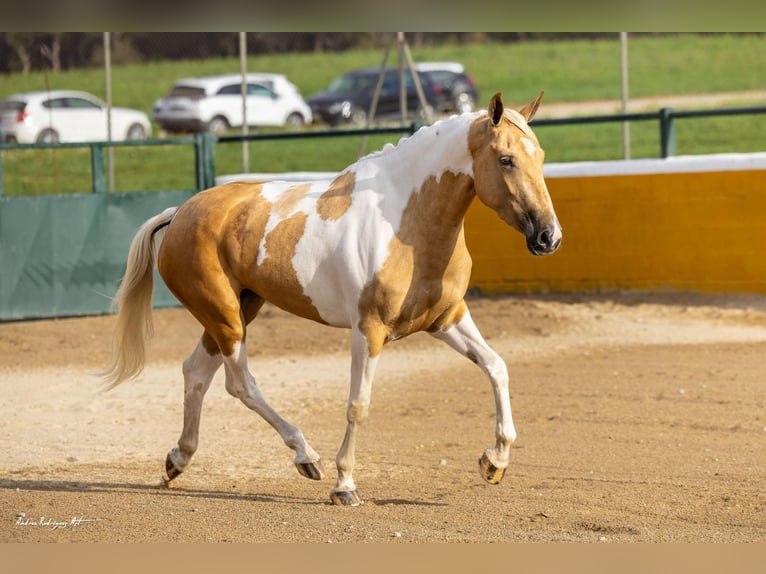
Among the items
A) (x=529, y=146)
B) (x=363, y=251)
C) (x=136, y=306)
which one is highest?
(x=529, y=146)

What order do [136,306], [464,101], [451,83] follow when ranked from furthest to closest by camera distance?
1. [451,83]
2. [464,101]
3. [136,306]

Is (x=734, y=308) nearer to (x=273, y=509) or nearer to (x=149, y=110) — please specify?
(x=273, y=509)

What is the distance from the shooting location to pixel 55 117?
20953 mm

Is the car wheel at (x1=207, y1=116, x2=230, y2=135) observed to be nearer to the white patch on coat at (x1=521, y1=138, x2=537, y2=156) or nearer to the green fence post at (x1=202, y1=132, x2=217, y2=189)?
the green fence post at (x1=202, y1=132, x2=217, y2=189)

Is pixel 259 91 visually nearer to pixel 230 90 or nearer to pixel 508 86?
pixel 230 90

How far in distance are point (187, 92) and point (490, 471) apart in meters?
21.4

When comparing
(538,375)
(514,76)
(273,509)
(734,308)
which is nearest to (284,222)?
(273,509)

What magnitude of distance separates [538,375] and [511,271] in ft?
11.1

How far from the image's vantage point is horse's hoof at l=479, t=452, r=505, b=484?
6129mm

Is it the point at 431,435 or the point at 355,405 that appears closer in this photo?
the point at 355,405

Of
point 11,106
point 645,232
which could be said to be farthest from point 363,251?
point 11,106

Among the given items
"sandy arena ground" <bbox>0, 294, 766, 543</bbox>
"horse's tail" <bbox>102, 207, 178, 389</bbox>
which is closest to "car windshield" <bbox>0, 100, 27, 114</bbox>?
"sandy arena ground" <bbox>0, 294, 766, 543</bbox>

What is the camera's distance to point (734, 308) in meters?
11.2

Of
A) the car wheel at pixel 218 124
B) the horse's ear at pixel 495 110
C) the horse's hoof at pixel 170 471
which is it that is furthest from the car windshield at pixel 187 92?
the horse's ear at pixel 495 110
